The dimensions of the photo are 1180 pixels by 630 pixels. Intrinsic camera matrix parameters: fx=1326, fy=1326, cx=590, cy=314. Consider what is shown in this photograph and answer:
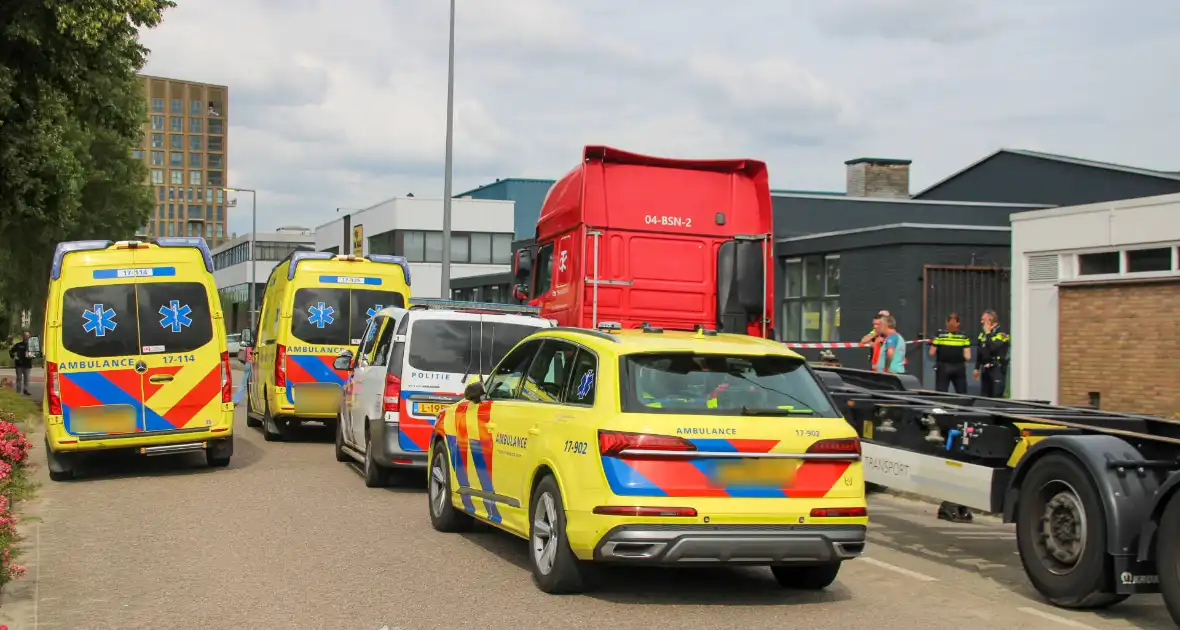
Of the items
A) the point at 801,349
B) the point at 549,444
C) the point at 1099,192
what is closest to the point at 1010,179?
the point at 1099,192

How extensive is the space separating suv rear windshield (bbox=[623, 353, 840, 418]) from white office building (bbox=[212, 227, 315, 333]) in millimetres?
84131

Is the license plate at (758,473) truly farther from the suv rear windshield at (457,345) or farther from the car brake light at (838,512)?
the suv rear windshield at (457,345)

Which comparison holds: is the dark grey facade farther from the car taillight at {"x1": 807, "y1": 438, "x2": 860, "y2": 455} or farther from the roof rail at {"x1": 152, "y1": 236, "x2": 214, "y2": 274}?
the car taillight at {"x1": 807, "y1": 438, "x2": 860, "y2": 455}

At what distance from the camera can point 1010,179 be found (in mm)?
42094

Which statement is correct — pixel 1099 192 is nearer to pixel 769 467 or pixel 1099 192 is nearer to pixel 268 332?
pixel 268 332

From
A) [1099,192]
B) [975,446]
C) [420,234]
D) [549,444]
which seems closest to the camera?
[549,444]

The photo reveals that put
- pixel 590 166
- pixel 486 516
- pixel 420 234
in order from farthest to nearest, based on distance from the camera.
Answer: pixel 420 234, pixel 590 166, pixel 486 516

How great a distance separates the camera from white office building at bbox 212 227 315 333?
312 ft

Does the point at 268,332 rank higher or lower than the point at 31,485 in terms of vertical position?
higher

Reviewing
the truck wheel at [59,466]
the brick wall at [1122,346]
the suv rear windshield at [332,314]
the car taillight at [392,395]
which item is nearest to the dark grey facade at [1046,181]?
the brick wall at [1122,346]

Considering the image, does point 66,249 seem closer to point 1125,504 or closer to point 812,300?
point 1125,504

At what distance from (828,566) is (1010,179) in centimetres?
3653

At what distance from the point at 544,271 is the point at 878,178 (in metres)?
27.7

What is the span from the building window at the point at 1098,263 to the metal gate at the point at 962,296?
4.78 metres
